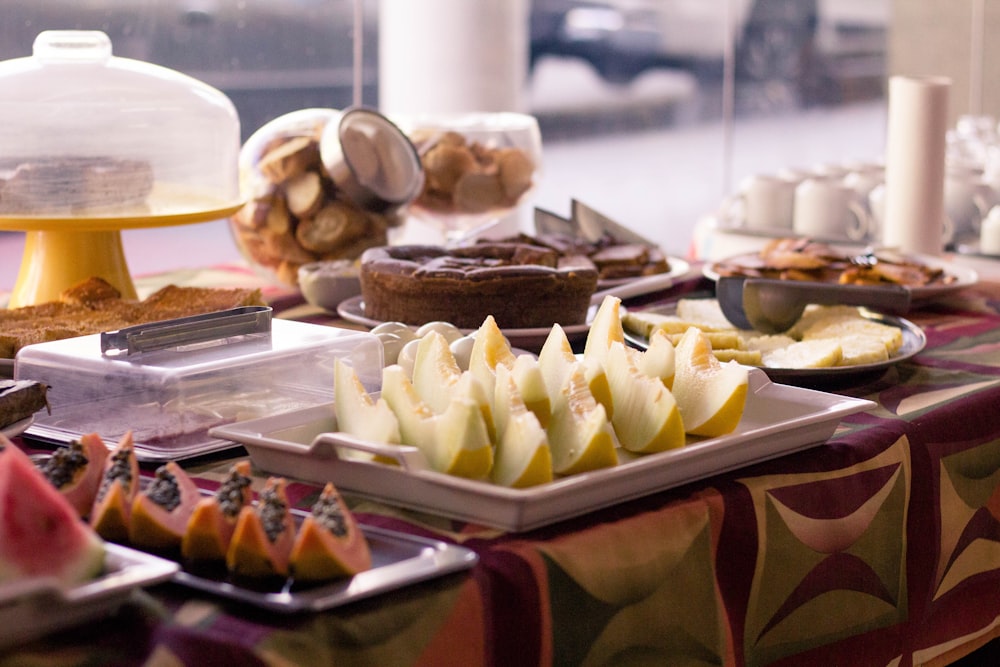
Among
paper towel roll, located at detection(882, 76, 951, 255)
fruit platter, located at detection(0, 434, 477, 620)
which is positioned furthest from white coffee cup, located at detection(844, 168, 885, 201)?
fruit platter, located at detection(0, 434, 477, 620)

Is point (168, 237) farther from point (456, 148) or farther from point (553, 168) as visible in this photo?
point (456, 148)

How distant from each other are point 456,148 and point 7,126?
587 millimetres

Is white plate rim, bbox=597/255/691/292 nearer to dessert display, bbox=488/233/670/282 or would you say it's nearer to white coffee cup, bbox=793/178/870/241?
dessert display, bbox=488/233/670/282

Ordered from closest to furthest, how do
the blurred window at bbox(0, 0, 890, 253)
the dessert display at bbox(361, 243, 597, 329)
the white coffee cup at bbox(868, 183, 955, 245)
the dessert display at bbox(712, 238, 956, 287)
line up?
the dessert display at bbox(361, 243, 597, 329) → the dessert display at bbox(712, 238, 956, 287) → the white coffee cup at bbox(868, 183, 955, 245) → the blurred window at bbox(0, 0, 890, 253)

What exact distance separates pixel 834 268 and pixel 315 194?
26.9 inches

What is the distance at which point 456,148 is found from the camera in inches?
65.1

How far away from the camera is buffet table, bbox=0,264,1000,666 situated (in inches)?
22.7

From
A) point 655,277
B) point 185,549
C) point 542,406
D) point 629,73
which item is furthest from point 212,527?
point 629,73

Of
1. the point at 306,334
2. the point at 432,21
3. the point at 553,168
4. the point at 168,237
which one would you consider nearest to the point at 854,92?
the point at 553,168

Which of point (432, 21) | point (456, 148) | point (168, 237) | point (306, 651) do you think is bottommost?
point (168, 237)

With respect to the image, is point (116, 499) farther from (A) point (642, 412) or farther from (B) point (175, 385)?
(A) point (642, 412)

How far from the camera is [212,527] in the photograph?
2.00 ft

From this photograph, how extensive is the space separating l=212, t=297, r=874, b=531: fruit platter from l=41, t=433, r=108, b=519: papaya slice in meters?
0.09

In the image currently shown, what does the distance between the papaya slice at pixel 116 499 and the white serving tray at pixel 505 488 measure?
0.10 metres
